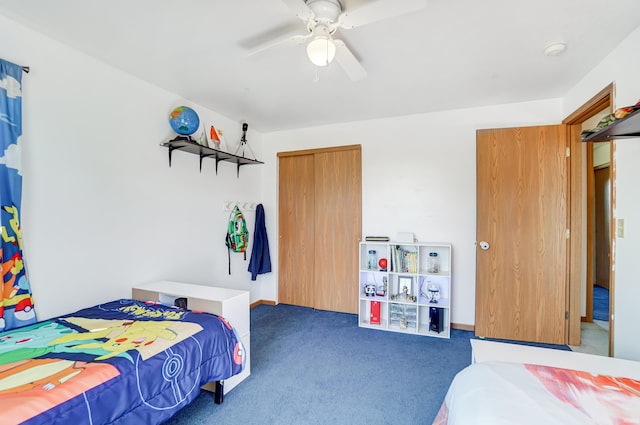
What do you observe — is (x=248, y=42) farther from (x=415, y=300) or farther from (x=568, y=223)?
(x=568, y=223)

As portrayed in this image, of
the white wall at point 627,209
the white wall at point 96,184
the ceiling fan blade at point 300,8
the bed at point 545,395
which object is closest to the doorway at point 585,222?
the white wall at point 627,209

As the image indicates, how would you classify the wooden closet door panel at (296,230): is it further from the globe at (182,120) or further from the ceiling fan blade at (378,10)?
the ceiling fan blade at (378,10)

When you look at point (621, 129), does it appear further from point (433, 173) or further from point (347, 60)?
point (433, 173)

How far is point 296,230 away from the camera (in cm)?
397

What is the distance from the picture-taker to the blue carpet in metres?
3.47

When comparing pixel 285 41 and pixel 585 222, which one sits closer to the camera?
pixel 285 41

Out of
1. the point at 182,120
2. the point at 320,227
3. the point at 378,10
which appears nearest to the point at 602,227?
the point at 320,227

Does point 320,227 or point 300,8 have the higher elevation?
point 300,8

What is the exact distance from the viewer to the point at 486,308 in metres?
2.89

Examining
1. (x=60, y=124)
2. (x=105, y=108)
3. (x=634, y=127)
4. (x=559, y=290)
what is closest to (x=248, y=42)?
(x=105, y=108)

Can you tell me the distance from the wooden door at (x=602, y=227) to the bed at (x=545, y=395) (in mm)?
4354

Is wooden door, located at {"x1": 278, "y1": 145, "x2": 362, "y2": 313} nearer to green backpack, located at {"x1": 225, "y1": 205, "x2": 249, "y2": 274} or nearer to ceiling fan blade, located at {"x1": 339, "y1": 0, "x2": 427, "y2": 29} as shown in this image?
green backpack, located at {"x1": 225, "y1": 205, "x2": 249, "y2": 274}

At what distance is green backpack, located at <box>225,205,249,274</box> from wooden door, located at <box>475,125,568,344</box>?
8.65 feet

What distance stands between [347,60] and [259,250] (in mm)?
2671
